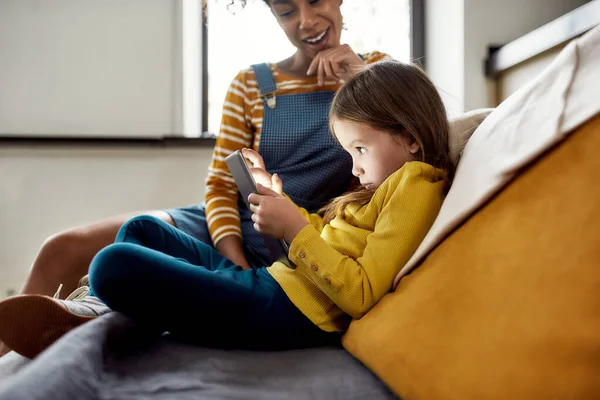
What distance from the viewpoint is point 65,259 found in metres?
1.12

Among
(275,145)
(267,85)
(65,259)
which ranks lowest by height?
(65,259)

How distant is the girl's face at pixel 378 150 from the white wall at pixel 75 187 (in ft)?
3.87

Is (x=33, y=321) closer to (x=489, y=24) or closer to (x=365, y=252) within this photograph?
(x=365, y=252)

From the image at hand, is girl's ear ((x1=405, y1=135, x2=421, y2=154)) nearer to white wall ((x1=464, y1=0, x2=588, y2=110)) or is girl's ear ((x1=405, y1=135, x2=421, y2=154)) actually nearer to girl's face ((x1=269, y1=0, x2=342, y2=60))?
girl's face ((x1=269, y1=0, x2=342, y2=60))

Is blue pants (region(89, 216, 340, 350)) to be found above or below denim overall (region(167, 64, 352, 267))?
below

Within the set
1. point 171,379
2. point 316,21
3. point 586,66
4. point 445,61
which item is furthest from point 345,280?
point 445,61

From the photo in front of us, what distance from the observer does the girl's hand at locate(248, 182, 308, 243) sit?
0.78 m

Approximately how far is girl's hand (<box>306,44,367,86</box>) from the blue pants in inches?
21.8

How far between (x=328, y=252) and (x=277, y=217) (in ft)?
0.35

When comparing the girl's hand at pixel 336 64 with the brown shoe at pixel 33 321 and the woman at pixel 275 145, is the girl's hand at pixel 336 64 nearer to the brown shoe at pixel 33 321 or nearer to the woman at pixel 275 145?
the woman at pixel 275 145

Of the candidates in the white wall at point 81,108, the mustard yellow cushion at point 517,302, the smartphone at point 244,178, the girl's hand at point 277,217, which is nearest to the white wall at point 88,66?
the white wall at point 81,108

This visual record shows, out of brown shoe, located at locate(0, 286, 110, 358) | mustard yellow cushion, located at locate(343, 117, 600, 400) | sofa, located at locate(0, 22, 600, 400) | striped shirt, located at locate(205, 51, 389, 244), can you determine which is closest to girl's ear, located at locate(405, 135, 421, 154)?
sofa, located at locate(0, 22, 600, 400)

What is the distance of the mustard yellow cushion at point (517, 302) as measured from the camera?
44 centimetres

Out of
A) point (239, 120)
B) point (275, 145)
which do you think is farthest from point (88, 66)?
point (275, 145)
